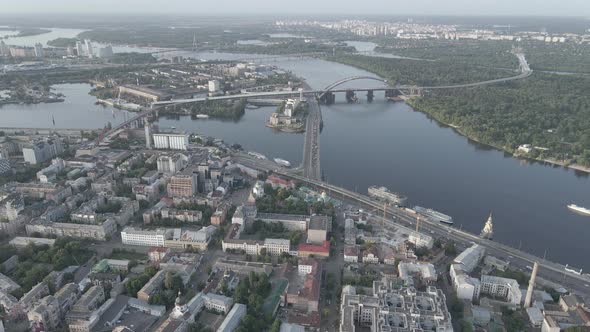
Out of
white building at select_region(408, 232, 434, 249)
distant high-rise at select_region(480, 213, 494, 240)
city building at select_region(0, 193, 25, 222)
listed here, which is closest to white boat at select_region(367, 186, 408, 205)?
white building at select_region(408, 232, 434, 249)

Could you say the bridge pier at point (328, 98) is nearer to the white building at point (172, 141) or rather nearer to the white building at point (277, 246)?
the white building at point (172, 141)

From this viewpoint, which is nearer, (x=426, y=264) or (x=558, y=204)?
(x=426, y=264)

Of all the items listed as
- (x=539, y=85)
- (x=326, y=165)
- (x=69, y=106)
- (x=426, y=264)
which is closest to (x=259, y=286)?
(x=426, y=264)

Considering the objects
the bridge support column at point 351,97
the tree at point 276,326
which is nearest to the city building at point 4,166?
the tree at point 276,326

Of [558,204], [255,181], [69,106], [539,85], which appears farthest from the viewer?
[539,85]

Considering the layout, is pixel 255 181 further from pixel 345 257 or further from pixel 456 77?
pixel 456 77

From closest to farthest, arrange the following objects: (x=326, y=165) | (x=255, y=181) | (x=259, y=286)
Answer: (x=259, y=286) < (x=255, y=181) < (x=326, y=165)

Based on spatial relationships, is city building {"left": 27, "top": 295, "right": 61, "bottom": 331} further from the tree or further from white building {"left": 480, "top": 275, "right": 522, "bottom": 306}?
white building {"left": 480, "top": 275, "right": 522, "bottom": 306}

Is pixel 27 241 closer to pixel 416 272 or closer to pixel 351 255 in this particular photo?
pixel 351 255
